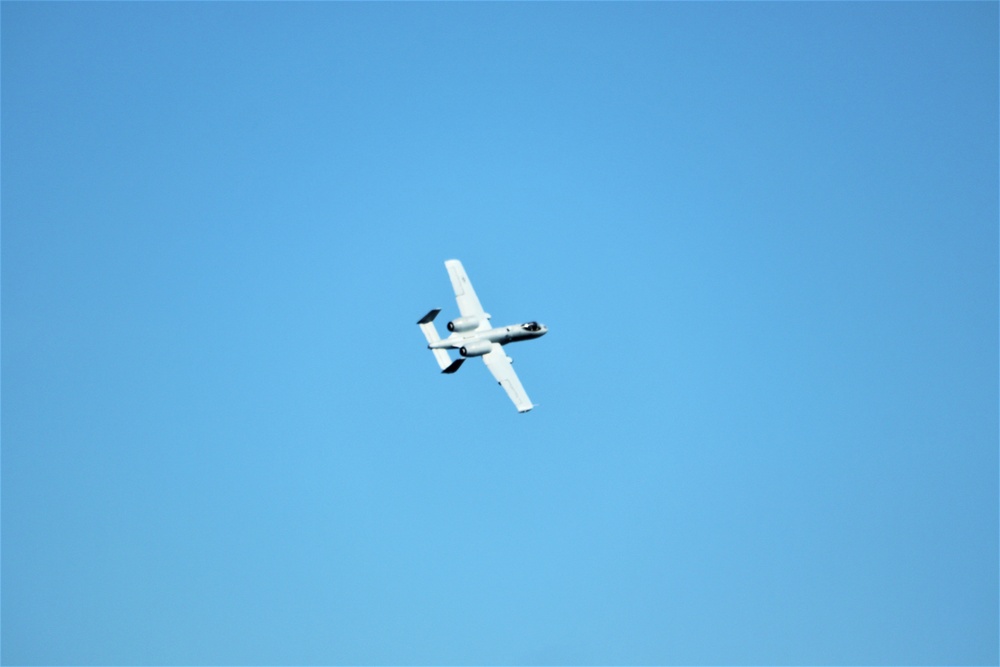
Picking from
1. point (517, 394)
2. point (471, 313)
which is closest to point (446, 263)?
point (471, 313)

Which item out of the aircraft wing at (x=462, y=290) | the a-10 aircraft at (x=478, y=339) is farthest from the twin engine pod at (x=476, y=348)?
the aircraft wing at (x=462, y=290)

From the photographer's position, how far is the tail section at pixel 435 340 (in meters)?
143

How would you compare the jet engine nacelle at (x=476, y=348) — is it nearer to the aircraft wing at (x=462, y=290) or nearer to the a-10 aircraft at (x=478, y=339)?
the a-10 aircraft at (x=478, y=339)

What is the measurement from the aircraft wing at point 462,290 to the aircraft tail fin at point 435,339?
16.2 feet

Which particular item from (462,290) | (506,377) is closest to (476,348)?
(506,377)

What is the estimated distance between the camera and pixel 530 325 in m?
150

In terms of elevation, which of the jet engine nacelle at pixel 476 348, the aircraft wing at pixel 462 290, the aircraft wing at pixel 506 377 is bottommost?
the aircraft wing at pixel 506 377

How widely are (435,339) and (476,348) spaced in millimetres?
4087

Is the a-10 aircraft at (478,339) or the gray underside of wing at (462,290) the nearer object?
the a-10 aircraft at (478,339)

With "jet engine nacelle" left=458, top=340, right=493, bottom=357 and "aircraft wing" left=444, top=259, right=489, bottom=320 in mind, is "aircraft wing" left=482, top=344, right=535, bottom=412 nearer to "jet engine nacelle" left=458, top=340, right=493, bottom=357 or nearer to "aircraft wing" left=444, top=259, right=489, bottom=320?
"jet engine nacelle" left=458, top=340, right=493, bottom=357

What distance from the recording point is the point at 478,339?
479 feet

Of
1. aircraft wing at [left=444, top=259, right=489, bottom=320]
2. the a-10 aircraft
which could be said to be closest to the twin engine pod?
the a-10 aircraft

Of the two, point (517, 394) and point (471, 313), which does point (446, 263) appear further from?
point (517, 394)

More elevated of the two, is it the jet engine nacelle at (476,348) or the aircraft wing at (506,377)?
the jet engine nacelle at (476,348)
